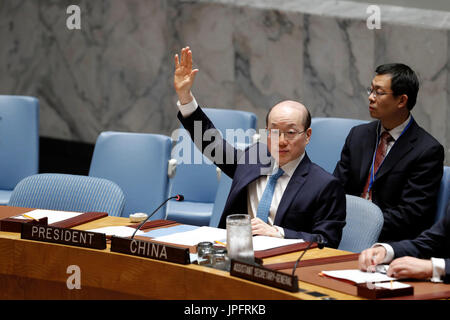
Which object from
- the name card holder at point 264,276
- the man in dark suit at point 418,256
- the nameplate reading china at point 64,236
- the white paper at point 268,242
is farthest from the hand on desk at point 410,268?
the nameplate reading china at point 64,236

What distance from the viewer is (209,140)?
3.03 m

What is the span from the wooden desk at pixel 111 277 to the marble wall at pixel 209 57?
2576 mm

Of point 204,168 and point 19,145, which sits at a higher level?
point 19,145

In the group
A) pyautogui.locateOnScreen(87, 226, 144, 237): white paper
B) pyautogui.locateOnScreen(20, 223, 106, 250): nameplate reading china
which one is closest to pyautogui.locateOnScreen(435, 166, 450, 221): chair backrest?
pyautogui.locateOnScreen(87, 226, 144, 237): white paper

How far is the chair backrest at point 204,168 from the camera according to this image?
4285 millimetres

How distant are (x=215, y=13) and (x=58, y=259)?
10.7ft

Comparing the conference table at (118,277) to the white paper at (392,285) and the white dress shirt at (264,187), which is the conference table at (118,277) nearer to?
the white paper at (392,285)

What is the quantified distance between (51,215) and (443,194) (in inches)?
71.6

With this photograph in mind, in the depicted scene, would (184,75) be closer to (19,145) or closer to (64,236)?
(64,236)

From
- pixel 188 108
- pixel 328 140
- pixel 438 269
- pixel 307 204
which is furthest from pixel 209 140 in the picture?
pixel 438 269
